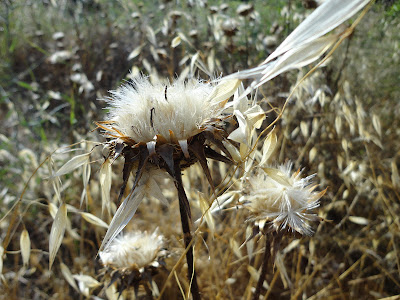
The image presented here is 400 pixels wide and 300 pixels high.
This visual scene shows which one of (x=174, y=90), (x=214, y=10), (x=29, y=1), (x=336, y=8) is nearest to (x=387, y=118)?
(x=214, y=10)

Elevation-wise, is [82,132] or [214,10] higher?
[214,10]

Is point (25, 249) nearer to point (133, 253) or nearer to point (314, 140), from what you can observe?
point (133, 253)

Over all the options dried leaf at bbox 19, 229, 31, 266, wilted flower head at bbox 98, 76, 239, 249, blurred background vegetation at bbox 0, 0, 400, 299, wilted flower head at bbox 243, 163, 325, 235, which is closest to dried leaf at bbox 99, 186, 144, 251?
wilted flower head at bbox 98, 76, 239, 249

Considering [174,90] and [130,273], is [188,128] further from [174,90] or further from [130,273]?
[130,273]

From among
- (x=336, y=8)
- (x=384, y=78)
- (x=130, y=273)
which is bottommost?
(x=384, y=78)

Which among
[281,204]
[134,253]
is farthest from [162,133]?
[134,253]

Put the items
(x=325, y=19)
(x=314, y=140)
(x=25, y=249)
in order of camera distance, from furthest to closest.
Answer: (x=314, y=140)
(x=25, y=249)
(x=325, y=19)
